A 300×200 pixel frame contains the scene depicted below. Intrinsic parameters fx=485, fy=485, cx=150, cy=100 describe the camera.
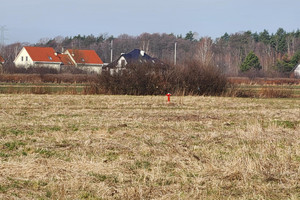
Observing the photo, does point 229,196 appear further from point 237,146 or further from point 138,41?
point 138,41

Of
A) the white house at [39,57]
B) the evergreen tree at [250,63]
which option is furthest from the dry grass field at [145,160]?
the evergreen tree at [250,63]

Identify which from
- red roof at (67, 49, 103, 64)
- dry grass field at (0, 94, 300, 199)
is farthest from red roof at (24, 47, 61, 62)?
dry grass field at (0, 94, 300, 199)

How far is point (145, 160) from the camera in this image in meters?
8.91

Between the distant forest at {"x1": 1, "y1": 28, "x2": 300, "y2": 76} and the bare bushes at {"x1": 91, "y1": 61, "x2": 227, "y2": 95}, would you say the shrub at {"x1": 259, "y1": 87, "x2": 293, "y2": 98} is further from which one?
the distant forest at {"x1": 1, "y1": 28, "x2": 300, "y2": 76}

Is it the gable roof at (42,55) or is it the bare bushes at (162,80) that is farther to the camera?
the gable roof at (42,55)

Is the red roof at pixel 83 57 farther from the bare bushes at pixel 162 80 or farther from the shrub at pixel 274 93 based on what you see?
the shrub at pixel 274 93

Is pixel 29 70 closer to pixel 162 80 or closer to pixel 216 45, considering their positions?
pixel 162 80

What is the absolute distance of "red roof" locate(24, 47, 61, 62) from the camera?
92.8 metres

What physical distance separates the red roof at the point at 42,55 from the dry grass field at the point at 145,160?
260 ft

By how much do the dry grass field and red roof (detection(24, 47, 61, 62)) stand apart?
7933 centimetres

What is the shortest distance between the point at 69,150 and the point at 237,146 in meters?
3.66

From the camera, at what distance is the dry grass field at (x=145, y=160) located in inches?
267

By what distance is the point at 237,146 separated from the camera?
35.0ft

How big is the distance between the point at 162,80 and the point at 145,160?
85.0 ft
